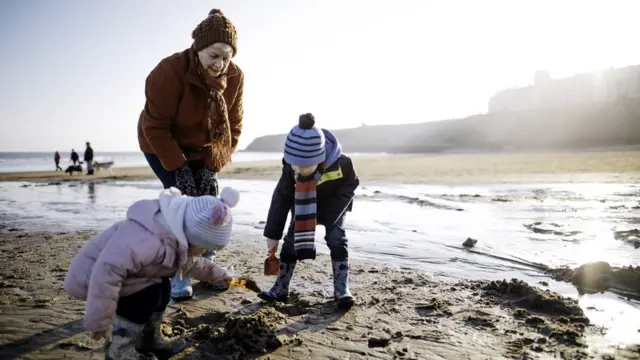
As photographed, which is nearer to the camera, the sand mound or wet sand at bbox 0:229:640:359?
wet sand at bbox 0:229:640:359

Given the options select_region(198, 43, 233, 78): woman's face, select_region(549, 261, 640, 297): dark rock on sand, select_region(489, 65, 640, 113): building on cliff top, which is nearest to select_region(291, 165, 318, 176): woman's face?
select_region(198, 43, 233, 78): woman's face

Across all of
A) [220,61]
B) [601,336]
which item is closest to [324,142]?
[220,61]

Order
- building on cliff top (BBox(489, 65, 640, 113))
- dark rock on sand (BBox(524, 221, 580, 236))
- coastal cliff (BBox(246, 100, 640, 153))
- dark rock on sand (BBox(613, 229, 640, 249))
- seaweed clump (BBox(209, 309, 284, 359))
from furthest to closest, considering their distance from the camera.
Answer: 1. building on cliff top (BBox(489, 65, 640, 113))
2. coastal cliff (BBox(246, 100, 640, 153))
3. dark rock on sand (BBox(524, 221, 580, 236))
4. dark rock on sand (BBox(613, 229, 640, 249))
5. seaweed clump (BBox(209, 309, 284, 359))

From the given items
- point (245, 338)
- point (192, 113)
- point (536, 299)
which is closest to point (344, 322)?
point (245, 338)

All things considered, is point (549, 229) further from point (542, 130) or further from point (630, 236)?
point (542, 130)

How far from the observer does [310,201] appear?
313cm

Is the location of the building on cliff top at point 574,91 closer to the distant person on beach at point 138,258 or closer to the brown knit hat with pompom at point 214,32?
the brown knit hat with pompom at point 214,32

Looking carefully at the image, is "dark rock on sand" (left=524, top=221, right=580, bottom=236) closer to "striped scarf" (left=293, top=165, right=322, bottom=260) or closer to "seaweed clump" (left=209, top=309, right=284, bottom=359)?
"striped scarf" (left=293, top=165, right=322, bottom=260)

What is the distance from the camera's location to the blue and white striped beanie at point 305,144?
3.01 metres

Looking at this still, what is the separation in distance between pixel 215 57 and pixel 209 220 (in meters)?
1.50

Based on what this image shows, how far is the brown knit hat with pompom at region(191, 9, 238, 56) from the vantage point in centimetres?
298

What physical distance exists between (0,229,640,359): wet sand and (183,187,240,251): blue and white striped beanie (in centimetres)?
71

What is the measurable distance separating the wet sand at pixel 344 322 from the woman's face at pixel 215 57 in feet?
5.48

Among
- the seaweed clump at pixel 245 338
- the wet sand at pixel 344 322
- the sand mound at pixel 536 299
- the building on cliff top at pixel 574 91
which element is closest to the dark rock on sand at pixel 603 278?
the sand mound at pixel 536 299
